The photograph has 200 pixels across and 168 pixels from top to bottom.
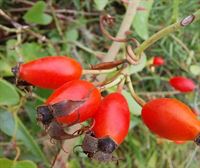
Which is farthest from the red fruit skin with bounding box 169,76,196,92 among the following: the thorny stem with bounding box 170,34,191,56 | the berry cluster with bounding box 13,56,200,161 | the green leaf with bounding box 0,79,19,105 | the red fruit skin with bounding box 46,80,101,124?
the red fruit skin with bounding box 46,80,101,124

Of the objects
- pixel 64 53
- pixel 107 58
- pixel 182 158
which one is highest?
pixel 107 58

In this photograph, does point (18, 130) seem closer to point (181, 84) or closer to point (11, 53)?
point (11, 53)

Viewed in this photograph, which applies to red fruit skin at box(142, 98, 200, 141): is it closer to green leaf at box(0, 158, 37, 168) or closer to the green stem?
the green stem

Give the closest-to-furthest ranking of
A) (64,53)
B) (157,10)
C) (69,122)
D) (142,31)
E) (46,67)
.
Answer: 1. (69,122)
2. (46,67)
3. (142,31)
4. (64,53)
5. (157,10)

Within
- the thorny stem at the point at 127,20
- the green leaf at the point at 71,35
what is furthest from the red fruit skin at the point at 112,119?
the green leaf at the point at 71,35

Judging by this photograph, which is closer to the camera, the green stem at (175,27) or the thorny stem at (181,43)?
the green stem at (175,27)

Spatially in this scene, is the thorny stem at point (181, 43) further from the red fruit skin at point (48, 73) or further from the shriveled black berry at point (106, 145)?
the shriveled black berry at point (106, 145)

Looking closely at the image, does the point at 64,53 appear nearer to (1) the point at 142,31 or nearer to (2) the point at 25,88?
(1) the point at 142,31

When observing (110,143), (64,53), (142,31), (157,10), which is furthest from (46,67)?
(157,10)
